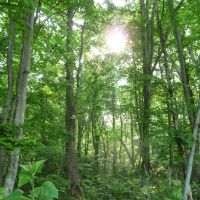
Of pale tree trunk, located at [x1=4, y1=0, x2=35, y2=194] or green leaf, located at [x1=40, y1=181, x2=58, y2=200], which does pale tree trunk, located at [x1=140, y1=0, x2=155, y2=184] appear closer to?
pale tree trunk, located at [x1=4, y1=0, x2=35, y2=194]

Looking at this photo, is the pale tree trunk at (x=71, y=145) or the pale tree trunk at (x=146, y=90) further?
the pale tree trunk at (x=71, y=145)

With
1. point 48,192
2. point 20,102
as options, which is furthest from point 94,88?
point 48,192

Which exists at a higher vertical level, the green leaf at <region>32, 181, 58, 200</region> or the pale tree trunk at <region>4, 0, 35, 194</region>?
the pale tree trunk at <region>4, 0, 35, 194</region>

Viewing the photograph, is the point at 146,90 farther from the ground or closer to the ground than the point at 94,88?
closer to the ground

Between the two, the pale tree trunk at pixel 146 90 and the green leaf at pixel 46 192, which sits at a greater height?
the pale tree trunk at pixel 146 90

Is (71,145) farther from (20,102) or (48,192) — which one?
(48,192)

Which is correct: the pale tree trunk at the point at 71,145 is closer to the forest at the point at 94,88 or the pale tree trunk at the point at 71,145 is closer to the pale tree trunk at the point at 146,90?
the forest at the point at 94,88

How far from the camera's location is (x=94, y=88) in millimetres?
17125

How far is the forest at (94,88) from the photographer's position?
14.7ft

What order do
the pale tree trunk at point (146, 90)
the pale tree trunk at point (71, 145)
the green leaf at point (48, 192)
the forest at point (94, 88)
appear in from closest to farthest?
the green leaf at point (48, 192) → the forest at point (94, 88) → the pale tree trunk at point (146, 90) → the pale tree trunk at point (71, 145)

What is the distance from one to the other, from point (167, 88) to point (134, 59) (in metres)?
8.82

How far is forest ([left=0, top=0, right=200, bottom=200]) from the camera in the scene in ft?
14.7

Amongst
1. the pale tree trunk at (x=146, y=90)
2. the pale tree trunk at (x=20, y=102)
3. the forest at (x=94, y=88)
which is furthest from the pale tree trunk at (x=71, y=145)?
→ the pale tree trunk at (x=20, y=102)

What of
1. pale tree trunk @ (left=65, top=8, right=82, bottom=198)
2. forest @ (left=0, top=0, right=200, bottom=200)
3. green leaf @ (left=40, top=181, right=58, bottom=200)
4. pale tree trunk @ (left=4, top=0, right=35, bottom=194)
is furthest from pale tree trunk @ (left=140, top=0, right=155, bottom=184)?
green leaf @ (left=40, top=181, right=58, bottom=200)
